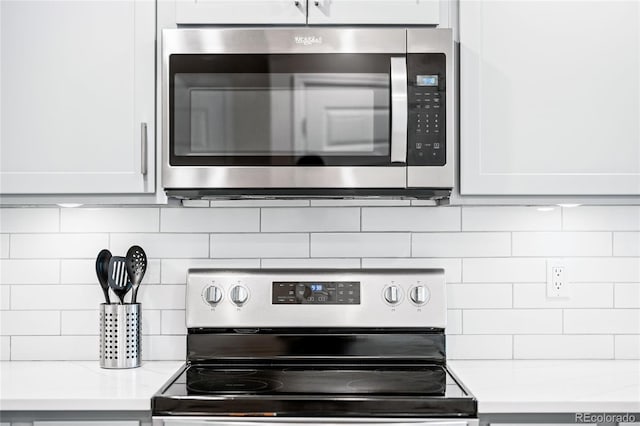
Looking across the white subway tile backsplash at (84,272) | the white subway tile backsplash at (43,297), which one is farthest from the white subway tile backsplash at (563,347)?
the white subway tile backsplash at (43,297)

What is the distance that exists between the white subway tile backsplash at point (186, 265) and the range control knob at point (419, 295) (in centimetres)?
48

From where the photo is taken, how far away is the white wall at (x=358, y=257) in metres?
2.21

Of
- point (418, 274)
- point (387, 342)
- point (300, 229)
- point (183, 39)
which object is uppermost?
point (183, 39)

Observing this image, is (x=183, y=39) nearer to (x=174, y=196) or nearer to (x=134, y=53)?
(x=134, y=53)

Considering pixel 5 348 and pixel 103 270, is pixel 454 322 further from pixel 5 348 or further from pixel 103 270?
pixel 5 348

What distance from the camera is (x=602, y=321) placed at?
7.24 feet

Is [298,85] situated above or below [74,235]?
above

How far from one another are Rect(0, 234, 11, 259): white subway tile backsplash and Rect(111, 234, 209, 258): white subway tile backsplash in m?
0.33

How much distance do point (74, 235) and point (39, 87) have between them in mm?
524

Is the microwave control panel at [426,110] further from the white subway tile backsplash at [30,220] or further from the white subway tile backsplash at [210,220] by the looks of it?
the white subway tile backsplash at [30,220]

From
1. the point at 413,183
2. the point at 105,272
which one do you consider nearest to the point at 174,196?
the point at 105,272

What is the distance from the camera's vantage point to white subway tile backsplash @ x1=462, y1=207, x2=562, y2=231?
7.29 ft

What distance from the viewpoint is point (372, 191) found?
6.11 feet

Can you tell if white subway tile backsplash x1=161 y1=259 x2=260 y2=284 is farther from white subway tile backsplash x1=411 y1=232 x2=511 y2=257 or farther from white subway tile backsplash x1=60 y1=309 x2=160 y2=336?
white subway tile backsplash x1=411 y1=232 x2=511 y2=257
